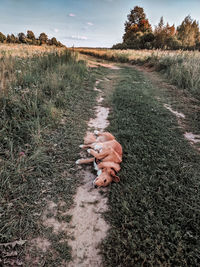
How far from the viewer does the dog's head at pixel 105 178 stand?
2.20 meters

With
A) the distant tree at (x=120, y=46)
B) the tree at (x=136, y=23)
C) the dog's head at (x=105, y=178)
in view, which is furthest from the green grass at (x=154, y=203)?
the tree at (x=136, y=23)

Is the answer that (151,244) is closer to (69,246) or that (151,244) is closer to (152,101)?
(69,246)

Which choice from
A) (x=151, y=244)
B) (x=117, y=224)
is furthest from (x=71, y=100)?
(x=151, y=244)

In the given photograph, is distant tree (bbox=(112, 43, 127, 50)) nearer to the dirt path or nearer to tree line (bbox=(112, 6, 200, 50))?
tree line (bbox=(112, 6, 200, 50))

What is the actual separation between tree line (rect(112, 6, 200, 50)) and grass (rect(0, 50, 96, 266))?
24.8m

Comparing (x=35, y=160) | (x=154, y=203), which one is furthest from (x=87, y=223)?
(x=35, y=160)

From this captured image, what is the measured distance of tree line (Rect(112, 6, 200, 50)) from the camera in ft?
93.3

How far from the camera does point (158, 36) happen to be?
2894 cm

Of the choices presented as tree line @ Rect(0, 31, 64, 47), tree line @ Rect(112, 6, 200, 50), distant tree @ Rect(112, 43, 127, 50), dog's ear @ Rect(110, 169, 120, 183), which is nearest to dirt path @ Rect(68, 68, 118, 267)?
dog's ear @ Rect(110, 169, 120, 183)

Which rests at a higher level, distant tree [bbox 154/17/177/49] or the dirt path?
distant tree [bbox 154/17/177/49]

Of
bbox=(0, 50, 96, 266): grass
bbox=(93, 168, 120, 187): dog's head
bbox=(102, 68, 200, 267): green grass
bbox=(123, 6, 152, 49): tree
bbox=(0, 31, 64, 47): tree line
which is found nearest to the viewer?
bbox=(102, 68, 200, 267): green grass

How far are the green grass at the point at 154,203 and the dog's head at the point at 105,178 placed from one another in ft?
0.38

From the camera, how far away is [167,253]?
4.88ft

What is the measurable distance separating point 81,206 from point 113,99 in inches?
175
